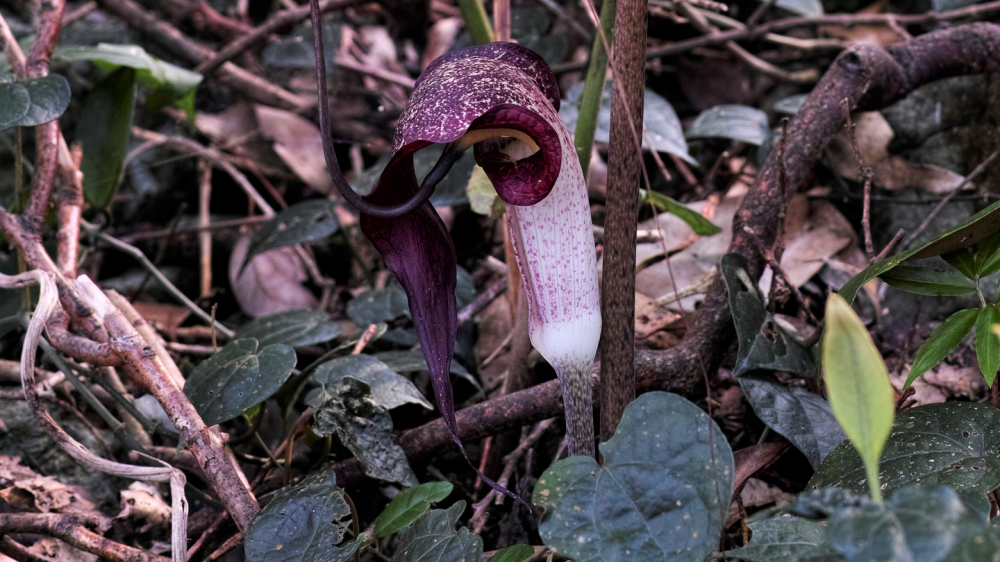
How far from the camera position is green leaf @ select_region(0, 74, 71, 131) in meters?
1.29

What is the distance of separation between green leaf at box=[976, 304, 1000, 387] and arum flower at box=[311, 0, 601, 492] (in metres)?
0.45

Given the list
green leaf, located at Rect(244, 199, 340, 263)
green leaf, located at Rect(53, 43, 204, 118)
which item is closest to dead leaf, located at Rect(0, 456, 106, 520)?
green leaf, located at Rect(244, 199, 340, 263)

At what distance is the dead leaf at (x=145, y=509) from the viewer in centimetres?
122

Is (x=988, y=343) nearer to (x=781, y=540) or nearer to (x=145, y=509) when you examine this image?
(x=781, y=540)

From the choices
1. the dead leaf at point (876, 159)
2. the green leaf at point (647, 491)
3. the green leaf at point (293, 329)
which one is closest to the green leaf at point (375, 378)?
the green leaf at point (293, 329)

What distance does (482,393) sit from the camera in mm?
1446

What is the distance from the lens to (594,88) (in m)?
1.15

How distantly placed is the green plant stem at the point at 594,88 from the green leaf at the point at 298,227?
80cm

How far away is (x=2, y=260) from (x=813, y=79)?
7.05 feet

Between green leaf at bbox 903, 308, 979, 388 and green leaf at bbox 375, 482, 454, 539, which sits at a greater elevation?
green leaf at bbox 903, 308, 979, 388

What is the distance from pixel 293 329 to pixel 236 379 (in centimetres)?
28

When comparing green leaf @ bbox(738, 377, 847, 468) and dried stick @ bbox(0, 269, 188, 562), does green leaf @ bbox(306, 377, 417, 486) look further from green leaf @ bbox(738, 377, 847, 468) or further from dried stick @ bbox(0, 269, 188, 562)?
green leaf @ bbox(738, 377, 847, 468)

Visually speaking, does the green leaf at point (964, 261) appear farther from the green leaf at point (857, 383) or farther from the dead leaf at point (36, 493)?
the dead leaf at point (36, 493)

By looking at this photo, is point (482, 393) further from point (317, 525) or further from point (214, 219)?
point (214, 219)
